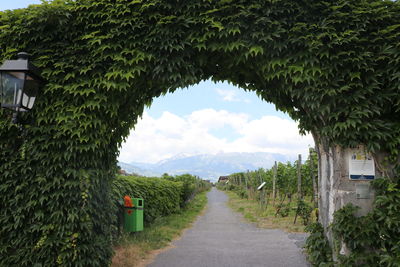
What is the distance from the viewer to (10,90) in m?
4.12

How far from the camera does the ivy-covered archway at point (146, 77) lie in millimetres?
4168

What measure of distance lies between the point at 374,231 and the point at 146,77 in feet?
12.4

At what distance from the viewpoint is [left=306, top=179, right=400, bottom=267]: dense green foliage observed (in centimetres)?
388

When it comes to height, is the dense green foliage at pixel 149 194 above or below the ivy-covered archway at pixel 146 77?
below

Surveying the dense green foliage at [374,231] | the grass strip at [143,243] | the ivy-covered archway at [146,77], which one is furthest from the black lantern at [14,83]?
the dense green foliage at [374,231]

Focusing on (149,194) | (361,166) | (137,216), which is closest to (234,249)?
(137,216)

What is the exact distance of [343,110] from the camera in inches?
163

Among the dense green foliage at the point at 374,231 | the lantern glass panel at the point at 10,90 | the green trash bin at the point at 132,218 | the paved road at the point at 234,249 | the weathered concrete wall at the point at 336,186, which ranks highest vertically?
the lantern glass panel at the point at 10,90

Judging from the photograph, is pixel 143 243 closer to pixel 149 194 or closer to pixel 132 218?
pixel 132 218

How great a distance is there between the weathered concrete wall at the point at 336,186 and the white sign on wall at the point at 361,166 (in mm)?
64

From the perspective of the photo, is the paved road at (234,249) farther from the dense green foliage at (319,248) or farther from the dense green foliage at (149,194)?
the dense green foliage at (319,248)

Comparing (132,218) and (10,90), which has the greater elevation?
(10,90)

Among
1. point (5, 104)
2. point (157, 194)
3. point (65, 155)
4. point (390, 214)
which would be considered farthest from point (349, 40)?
point (157, 194)

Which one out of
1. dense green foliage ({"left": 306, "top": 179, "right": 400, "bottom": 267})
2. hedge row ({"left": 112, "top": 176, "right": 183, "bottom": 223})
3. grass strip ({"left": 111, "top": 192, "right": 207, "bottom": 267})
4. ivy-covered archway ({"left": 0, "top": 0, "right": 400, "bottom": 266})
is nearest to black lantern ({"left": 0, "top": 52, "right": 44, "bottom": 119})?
ivy-covered archway ({"left": 0, "top": 0, "right": 400, "bottom": 266})
